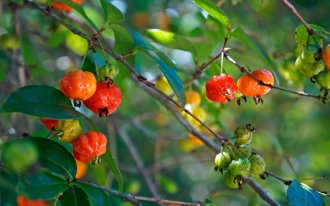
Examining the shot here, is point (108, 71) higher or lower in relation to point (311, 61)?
lower

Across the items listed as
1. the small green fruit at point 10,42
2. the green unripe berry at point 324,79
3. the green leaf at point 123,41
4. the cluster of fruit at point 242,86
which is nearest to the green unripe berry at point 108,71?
the green leaf at point 123,41

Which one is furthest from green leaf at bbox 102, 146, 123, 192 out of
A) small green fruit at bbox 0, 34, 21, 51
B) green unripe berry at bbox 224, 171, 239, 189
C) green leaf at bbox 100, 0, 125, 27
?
small green fruit at bbox 0, 34, 21, 51

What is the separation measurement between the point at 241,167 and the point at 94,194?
0.52 metres

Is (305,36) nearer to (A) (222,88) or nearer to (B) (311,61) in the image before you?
Answer: (B) (311,61)

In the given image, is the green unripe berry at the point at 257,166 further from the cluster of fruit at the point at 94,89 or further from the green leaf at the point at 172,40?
the green leaf at the point at 172,40

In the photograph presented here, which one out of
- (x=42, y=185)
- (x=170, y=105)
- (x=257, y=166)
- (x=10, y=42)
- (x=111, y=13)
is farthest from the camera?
(x=10, y=42)

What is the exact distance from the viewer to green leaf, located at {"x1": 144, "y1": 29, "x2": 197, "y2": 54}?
243 centimetres

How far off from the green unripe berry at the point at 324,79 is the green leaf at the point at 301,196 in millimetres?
381

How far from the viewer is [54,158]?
1784 millimetres

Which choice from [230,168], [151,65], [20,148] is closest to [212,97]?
[230,168]

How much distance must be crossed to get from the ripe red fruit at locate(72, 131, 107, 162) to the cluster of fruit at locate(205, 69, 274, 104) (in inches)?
18.1

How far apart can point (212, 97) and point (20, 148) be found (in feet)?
3.02

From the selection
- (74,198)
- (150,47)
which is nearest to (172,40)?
(150,47)

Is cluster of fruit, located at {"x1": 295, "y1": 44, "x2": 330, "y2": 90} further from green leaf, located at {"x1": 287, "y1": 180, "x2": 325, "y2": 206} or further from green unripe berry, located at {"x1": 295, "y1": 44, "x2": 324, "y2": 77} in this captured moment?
green leaf, located at {"x1": 287, "y1": 180, "x2": 325, "y2": 206}
